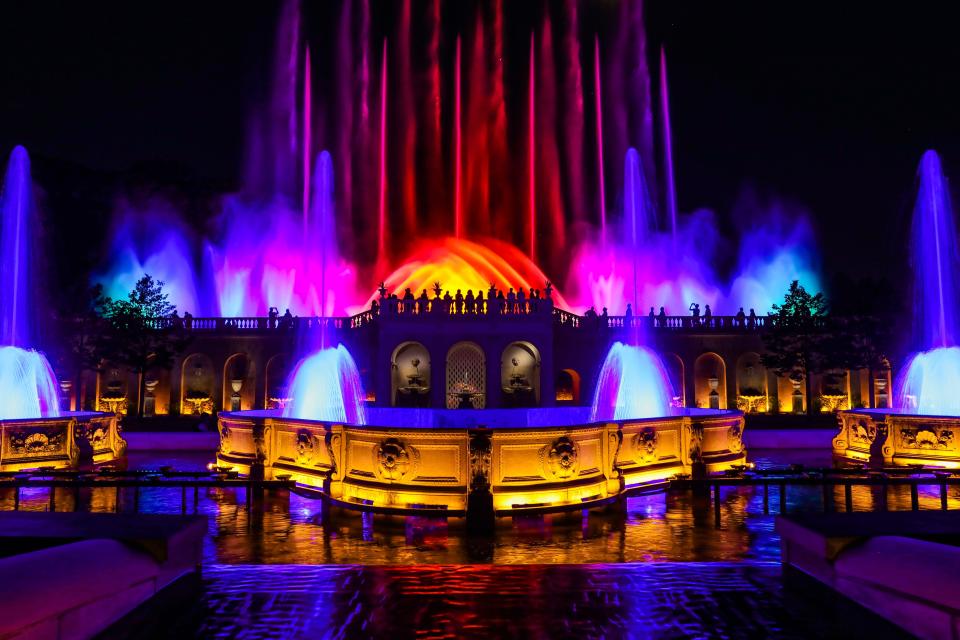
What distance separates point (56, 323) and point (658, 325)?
A: 3302cm

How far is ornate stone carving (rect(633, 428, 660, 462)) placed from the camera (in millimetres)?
12930

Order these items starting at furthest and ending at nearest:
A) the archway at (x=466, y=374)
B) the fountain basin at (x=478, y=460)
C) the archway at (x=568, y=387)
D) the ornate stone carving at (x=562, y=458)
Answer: the archway at (x=568, y=387) < the archway at (x=466, y=374) < the ornate stone carving at (x=562, y=458) < the fountain basin at (x=478, y=460)

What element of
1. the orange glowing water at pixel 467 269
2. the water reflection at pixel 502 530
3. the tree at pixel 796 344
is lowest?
the water reflection at pixel 502 530

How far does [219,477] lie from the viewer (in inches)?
470

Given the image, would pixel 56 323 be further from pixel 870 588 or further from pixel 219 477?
pixel 870 588

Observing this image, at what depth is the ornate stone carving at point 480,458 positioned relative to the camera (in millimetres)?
10539

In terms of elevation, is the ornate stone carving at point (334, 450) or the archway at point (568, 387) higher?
the archway at point (568, 387)

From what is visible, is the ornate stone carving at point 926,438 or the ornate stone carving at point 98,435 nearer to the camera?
the ornate stone carving at point 926,438

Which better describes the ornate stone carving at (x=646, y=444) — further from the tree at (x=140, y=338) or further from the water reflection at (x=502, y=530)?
the tree at (x=140, y=338)

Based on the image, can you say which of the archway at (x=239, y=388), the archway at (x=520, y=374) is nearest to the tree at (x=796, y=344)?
the archway at (x=520, y=374)

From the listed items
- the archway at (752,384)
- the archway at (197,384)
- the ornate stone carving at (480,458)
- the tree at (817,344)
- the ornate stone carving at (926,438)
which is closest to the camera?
the ornate stone carving at (480,458)

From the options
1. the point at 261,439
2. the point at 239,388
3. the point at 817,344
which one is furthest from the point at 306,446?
the point at 817,344

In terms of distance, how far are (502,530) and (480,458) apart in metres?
1.18

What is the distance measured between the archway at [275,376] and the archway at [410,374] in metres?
6.11
